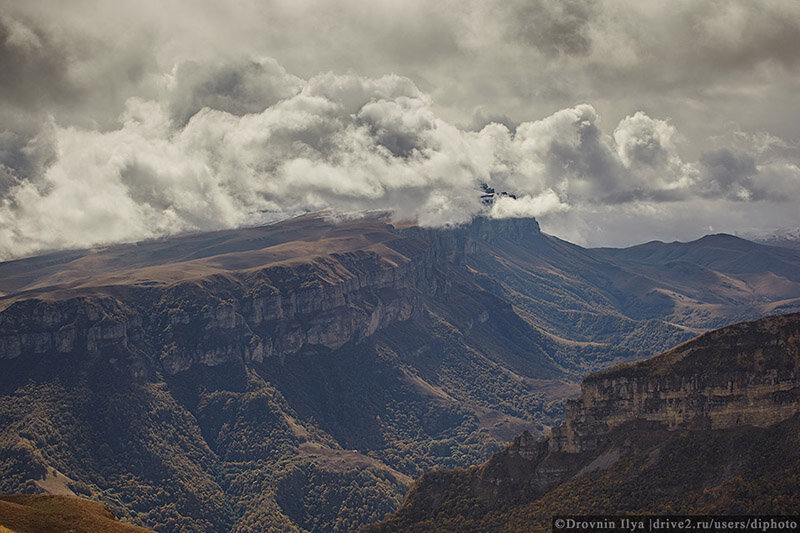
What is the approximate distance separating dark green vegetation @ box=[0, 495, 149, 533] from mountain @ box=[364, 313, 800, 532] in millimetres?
75195

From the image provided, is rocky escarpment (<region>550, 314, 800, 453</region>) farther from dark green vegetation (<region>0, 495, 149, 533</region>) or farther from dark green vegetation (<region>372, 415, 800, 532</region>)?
dark green vegetation (<region>0, 495, 149, 533</region>)

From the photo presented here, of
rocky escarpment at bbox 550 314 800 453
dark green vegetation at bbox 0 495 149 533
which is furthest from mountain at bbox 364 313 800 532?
dark green vegetation at bbox 0 495 149 533

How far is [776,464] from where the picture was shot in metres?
145

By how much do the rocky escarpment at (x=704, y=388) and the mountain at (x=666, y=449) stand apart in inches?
8.7

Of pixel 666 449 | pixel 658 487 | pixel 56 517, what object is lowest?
pixel 658 487

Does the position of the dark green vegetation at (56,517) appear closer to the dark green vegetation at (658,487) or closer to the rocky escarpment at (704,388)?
the dark green vegetation at (658,487)

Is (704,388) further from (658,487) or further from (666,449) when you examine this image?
(658,487)

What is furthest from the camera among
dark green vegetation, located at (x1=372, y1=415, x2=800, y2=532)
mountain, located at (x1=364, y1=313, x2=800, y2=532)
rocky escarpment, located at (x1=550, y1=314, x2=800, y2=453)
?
rocky escarpment, located at (x1=550, y1=314, x2=800, y2=453)

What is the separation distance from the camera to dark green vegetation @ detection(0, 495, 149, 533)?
11919cm

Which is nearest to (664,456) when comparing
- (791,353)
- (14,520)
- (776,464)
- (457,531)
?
(776,464)

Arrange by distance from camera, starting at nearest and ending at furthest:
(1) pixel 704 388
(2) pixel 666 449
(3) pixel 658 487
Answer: (3) pixel 658 487 < (2) pixel 666 449 < (1) pixel 704 388

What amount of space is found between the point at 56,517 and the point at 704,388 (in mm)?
125916

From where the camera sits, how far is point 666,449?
163125 millimetres

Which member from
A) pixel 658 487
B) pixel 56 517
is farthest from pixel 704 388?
pixel 56 517
